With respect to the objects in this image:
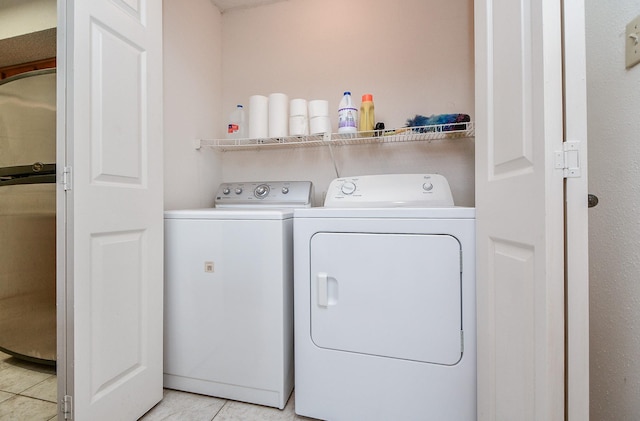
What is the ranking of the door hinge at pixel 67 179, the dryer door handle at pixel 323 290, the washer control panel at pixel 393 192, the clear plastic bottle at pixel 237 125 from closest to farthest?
the door hinge at pixel 67 179
the dryer door handle at pixel 323 290
the washer control panel at pixel 393 192
the clear plastic bottle at pixel 237 125

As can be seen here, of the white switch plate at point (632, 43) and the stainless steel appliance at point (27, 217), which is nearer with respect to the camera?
the white switch plate at point (632, 43)

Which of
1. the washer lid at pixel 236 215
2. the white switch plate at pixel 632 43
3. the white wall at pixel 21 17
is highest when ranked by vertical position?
the white wall at pixel 21 17

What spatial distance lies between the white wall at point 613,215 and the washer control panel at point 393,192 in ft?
2.06

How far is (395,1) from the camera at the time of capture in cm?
194

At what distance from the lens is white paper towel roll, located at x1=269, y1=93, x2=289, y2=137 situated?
1.92m

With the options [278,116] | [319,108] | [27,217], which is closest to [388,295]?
Result: [319,108]

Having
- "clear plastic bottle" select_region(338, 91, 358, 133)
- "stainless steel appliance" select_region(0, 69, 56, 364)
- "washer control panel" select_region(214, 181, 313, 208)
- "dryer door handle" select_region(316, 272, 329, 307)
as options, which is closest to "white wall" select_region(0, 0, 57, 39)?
"stainless steel appliance" select_region(0, 69, 56, 364)

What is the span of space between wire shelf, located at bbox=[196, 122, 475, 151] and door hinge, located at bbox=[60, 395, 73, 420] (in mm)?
1449

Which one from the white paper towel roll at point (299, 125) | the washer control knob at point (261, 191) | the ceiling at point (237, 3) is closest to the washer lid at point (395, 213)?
the washer control knob at point (261, 191)

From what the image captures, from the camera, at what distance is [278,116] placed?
192cm

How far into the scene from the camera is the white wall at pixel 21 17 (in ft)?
3.74

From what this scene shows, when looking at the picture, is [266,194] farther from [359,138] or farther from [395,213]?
[395,213]

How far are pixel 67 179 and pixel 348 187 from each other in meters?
1.22

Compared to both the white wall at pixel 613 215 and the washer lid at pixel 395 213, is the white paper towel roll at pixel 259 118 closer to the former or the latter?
the washer lid at pixel 395 213
